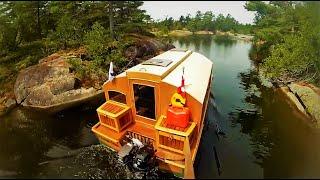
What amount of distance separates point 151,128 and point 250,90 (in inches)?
510

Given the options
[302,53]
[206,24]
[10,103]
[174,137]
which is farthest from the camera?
[206,24]

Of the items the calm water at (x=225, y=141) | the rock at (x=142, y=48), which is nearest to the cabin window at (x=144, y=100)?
the calm water at (x=225, y=141)

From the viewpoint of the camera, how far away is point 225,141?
47.5 feet

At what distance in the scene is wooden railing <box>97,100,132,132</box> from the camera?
12.4 metres

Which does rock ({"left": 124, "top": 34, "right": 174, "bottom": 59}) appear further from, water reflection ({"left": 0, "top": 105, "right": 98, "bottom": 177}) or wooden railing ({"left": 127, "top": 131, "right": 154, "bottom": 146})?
wooden railing ({"left": 127, "top": 131, "right": 154, "bottom": 146})

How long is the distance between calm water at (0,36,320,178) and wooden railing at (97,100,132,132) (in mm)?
1827

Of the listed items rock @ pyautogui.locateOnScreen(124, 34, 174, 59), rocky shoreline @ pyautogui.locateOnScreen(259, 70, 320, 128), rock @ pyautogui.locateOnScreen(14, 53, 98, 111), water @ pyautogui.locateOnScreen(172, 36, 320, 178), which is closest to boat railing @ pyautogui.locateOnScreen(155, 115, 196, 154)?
water @ pyautogui.locateOnScreen(172, 36, 320, 178)

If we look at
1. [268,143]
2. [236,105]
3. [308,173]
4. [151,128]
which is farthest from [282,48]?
[151,128]

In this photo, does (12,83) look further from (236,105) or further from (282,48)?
(282,48)

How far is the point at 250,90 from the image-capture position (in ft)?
76.0

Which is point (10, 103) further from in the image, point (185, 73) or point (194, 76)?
point (194, 76)

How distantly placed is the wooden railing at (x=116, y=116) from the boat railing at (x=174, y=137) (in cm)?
198

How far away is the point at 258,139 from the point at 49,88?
1339 cm

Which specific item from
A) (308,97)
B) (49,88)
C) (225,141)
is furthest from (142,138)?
(308,97)
